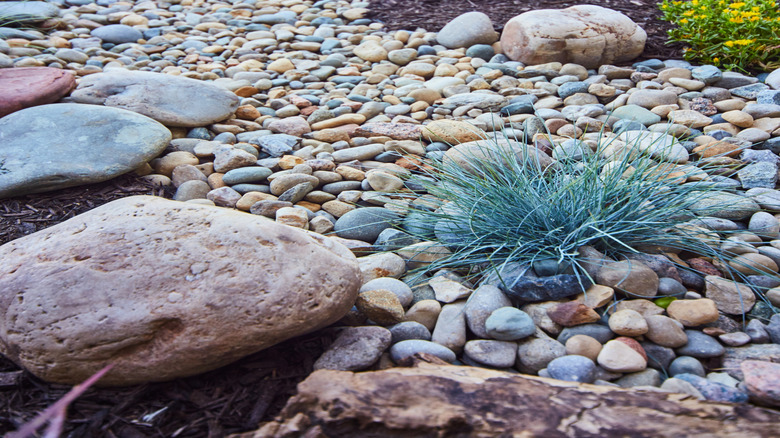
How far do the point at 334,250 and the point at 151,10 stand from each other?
5.46 m

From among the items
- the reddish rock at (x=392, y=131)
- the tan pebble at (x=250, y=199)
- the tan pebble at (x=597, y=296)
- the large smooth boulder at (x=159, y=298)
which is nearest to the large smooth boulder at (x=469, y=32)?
the reddish rock at (x=392, y=131)

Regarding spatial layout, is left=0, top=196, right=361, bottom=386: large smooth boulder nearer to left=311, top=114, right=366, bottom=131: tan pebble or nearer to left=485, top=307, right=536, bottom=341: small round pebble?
left=485, top=307, right=536, bottom=341: small round pebble

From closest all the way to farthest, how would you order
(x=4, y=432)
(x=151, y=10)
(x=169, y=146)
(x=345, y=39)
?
(x=4, y=432) < (x=169, y=146) < (x=345, y=39) < (x=151, y=10)

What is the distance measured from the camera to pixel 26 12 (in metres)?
5.18

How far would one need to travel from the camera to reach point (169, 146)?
3.10 meters

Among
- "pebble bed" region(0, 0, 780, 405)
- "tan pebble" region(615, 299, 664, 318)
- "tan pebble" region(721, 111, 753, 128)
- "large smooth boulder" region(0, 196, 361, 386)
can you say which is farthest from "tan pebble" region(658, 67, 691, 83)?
"large smooth boulder" region(0, 196, 361, 386)

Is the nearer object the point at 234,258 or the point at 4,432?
the point at 4,432

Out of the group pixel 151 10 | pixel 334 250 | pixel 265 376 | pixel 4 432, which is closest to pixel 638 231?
pixel 334 250

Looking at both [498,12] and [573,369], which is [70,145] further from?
[498,12]

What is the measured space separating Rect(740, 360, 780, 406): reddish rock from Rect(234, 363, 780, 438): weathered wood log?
0.17 metres

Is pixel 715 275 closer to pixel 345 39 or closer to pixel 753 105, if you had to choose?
pixel 753 105

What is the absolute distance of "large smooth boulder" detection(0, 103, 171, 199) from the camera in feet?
8.16

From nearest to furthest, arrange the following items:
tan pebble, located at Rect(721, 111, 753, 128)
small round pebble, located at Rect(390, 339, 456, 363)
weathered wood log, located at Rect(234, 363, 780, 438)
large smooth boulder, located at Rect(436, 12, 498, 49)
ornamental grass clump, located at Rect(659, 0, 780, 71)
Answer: weathered wood log, located at Rect(234, 363, 780, 438), small round pebble, located at Rect(390, 339, 456, 363), tan pebble, located at Rect(721, 111, 753, 128), ornamental grass clump, located at Rect(659, 0, 780, 71), large smooth boulder, located at Rect(436, 12, 498, 49)

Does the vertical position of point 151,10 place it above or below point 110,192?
above
